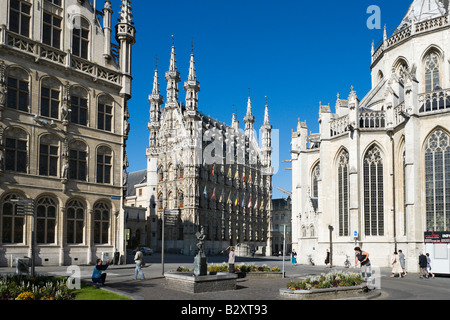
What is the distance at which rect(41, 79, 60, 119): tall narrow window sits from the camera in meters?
30.2

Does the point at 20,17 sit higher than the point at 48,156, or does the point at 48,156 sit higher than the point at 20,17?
the point at 20,17

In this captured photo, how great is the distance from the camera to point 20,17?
96.7 feet

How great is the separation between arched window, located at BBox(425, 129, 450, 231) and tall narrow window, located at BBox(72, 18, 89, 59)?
25698 mm

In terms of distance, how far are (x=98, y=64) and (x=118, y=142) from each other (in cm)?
575

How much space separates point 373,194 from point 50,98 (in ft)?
85.9

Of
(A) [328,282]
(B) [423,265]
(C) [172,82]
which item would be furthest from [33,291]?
(C) [172,82]

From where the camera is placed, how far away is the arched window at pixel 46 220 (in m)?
29.3

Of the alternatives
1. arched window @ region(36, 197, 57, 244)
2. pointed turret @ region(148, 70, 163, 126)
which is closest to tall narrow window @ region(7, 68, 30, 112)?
arched window @ region(36, 197, 57, 244)

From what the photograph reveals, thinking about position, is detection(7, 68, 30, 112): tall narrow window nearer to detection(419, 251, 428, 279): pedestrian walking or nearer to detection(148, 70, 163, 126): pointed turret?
detection(419, 251, 428, 279): pedestrian walking

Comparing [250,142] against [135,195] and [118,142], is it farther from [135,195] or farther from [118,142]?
[118,142]

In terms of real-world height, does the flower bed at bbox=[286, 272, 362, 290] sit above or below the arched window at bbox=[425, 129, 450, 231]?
below

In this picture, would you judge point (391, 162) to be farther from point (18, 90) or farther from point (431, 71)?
point (18, 90)
